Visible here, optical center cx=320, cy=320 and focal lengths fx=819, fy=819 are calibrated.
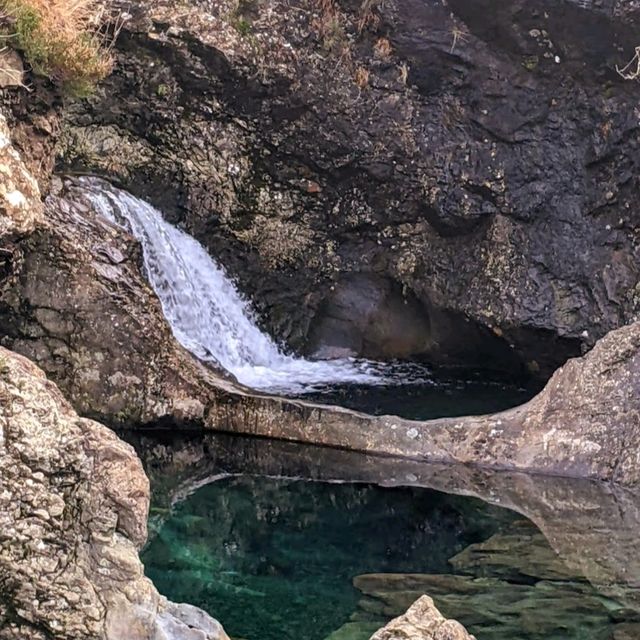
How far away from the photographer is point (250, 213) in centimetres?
1074

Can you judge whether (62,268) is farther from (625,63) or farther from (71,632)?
(625,63)

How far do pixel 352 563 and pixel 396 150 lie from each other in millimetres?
6056

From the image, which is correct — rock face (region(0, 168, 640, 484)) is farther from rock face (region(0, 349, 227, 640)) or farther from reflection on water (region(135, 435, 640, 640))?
rock face (region(0, 349, 227, 640))

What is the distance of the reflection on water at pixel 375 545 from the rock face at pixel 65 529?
5.45ft

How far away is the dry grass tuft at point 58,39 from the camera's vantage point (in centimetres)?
581

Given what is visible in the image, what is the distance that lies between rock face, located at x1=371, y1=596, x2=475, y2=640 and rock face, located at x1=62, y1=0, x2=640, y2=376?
23.5 ft

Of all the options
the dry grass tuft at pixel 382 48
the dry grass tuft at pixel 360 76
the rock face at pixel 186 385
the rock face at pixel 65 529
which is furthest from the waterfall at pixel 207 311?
the rock face at pixel 65 529

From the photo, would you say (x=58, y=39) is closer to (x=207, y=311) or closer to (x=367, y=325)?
(x=207, y=311)

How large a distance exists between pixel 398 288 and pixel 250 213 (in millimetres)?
2312

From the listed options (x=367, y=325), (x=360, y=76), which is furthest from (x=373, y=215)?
(x=360, y=76)

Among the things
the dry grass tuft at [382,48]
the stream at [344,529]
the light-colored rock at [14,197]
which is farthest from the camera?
the dry grass tuft at [382,48]

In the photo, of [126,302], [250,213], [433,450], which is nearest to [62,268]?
[126,302]

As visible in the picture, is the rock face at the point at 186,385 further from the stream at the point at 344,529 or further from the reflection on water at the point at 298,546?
the reflection on water at the point at 298,546

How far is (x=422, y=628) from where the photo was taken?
378 cm
